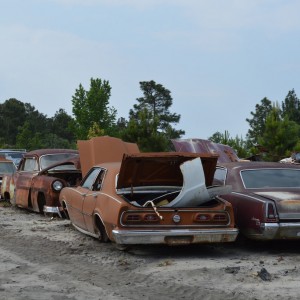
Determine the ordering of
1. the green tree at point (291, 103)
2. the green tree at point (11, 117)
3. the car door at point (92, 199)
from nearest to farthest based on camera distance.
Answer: the car door at point (92, 199), the green tree at point (291, 103), the green tree at point (11, 117)

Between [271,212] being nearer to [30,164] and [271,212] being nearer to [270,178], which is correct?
[270,178]

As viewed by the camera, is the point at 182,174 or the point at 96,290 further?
the point at 182,174

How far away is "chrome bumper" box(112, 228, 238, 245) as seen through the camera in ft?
27.6

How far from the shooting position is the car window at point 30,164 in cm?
1562

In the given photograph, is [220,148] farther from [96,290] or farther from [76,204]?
[96,290]

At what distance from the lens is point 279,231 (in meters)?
8.59

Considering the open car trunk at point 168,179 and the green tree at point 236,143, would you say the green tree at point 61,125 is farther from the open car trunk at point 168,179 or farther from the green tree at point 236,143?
the open car trunk at point 168,179

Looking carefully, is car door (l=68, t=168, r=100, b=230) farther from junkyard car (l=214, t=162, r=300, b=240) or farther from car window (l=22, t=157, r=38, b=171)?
car window (l=22, t=157, r=38, b=171)

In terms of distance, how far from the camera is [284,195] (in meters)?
8.98

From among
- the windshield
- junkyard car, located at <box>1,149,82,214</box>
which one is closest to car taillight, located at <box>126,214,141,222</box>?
junkyard car, located at <box>1,149,82,214</box>

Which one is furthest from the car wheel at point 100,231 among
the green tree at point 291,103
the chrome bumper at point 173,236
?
the green tree at point 291,103

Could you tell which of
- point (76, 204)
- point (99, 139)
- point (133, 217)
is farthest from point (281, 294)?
point (99, 139)

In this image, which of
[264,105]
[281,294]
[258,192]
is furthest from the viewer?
[264,105]

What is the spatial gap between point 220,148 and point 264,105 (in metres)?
60.3
